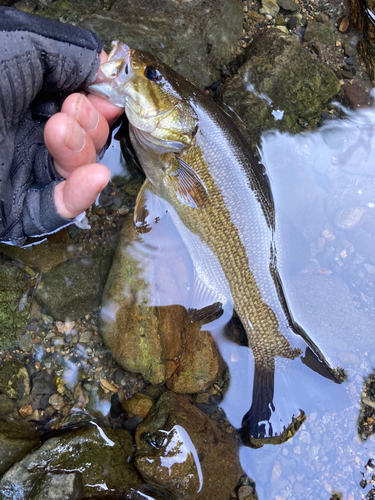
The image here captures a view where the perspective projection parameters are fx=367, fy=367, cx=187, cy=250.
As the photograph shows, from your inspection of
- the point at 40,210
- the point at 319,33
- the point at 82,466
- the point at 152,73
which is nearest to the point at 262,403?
the point at 82,466

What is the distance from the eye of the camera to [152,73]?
8.52ft

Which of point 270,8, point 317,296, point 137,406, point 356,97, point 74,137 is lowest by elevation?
point 137,406

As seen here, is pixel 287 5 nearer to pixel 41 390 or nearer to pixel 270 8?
pixel 270 8

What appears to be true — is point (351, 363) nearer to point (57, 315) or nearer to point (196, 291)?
point (196, 291)

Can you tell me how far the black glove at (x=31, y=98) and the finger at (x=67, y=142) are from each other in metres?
0.22

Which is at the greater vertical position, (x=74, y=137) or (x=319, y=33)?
(x=319, y=33)

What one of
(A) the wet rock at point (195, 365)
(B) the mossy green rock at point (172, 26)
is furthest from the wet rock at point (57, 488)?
(B) the mossy green rock at point (172, 26)

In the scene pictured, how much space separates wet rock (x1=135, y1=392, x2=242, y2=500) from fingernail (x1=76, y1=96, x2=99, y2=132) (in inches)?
82.5

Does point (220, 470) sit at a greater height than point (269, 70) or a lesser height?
lesser

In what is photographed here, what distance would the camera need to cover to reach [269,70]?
10.7 ft

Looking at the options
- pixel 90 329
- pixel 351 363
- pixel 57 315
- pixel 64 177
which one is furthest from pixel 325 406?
pixel 64 177

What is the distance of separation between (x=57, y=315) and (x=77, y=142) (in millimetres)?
1412

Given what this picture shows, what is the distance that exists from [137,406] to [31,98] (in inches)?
92.4

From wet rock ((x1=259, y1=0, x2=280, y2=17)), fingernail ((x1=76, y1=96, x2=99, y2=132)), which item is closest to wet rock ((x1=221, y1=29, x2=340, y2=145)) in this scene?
wet rock ((x1=259, y1=0, x2=280, y2=17))
